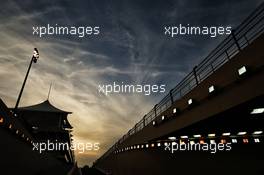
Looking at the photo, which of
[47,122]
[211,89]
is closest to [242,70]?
[211,89]

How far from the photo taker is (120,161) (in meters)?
33.4

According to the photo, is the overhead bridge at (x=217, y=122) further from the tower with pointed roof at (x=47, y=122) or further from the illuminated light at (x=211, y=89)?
the tower with pointed roof at (x=47, y=122)

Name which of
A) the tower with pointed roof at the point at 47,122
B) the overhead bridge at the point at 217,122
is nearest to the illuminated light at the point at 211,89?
the overhead bridge at the point at 217,122

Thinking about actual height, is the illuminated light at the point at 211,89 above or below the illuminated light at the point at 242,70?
below

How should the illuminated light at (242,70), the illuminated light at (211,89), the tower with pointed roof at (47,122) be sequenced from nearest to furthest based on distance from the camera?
the illuminated light at (242,70)
the illuminated light at (211,89)
the tower with pointed roof at (47,122)

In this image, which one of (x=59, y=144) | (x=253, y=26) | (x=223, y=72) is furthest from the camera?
(x=59, y=144)

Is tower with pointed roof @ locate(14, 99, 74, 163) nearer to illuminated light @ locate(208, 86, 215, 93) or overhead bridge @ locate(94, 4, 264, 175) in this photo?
overhead bridge @ locate(94, 4, 264, 175)

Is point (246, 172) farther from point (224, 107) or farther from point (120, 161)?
point (120, 161)

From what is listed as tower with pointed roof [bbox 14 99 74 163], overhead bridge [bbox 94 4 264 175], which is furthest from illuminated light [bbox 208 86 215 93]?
tower with pointed roof [bbox 14 99 74 163]

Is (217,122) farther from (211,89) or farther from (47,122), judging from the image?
(47,122)

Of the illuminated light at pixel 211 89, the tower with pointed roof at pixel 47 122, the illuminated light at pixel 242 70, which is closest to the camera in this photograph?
the illuminated light at pixel 242 70

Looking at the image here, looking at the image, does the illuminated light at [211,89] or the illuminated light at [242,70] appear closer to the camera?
the illuminated light at [242,70]

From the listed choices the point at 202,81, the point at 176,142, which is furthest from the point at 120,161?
the point at 202,81

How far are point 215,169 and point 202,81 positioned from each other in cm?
809
